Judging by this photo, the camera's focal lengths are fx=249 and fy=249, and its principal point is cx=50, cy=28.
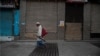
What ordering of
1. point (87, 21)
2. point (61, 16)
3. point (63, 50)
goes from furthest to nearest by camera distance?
1. point (87, 21)
2. point (61, 16)
3. point (63, 50)

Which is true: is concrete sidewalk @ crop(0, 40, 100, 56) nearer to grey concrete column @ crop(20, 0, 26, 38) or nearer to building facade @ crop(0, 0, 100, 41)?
grey concrete column @ crop(20, 0, 26, 38)

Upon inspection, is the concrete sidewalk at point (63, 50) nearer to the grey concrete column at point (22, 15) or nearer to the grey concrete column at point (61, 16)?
the grey concrete column at point (22, 15)

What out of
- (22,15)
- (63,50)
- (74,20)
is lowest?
(63,50)

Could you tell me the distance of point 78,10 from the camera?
941 inches

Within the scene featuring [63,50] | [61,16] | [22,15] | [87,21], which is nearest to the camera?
[63,50]

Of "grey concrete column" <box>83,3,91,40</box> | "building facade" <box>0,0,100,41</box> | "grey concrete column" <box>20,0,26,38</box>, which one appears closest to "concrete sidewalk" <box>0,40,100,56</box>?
"grey concrete column" <box>20,0,26,38</box>

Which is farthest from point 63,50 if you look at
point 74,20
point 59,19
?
point 74,20

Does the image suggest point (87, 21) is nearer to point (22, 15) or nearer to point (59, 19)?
point (59, 19)

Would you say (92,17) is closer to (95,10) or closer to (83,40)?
(95,10)

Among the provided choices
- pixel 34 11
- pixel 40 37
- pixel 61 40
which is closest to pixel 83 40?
pixel 61 40

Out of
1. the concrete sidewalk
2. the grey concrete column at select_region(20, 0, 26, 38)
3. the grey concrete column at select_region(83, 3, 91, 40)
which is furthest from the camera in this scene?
the grey concrete column at select_region(83, 3, 91, 40)

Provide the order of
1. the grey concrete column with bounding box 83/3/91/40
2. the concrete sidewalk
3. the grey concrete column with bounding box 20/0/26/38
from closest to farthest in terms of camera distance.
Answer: the concrete sidewalk < the grey concrete column with bounding box 20/0/26/38 < the grey concrete column with bounding box 83/3/91/40

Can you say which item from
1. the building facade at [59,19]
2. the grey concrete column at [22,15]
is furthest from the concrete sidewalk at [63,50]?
the building facade at [59,19]

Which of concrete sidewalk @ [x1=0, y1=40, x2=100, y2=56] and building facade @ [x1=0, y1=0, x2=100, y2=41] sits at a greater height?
building facade @ [x1=0, y1=0, x2=100, y2=41]
